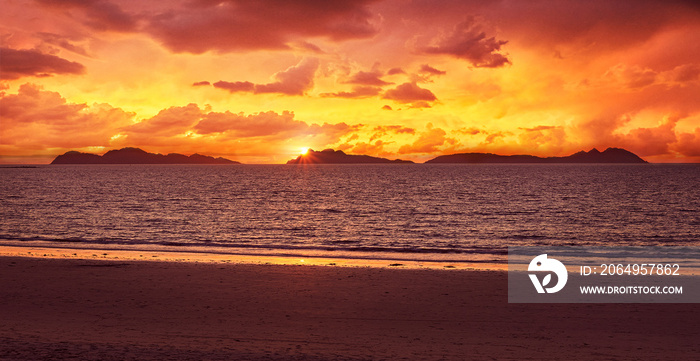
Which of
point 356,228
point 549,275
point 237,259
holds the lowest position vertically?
point 356,228

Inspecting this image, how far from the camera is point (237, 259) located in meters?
26.0

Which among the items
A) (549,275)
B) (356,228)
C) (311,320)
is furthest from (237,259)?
(356,228)

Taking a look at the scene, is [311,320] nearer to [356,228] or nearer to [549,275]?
[549,275]

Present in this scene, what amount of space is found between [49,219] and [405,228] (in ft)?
121

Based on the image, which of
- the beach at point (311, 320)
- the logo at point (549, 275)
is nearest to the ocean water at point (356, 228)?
the logo at point (549, 275)

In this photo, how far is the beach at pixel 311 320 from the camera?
420 inches

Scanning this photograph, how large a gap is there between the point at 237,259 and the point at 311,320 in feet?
45.3

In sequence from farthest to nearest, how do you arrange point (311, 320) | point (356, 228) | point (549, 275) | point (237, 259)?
point (356, 228), point (237, 259), point (549, 275), point (311, 320)

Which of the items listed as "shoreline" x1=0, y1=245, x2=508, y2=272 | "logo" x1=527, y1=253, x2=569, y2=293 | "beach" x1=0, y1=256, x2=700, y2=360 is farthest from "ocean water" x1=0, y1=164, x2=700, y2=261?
"beach" x1=0, y1=256, x2=700, y2=360

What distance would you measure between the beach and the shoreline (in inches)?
160

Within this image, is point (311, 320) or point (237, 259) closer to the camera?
point (311, 320)

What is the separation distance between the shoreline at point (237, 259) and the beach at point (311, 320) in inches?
160

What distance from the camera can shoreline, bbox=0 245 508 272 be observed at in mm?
23598

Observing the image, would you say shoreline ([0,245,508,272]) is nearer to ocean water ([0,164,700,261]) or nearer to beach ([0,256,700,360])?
ocean water ([0,164,700,261])
